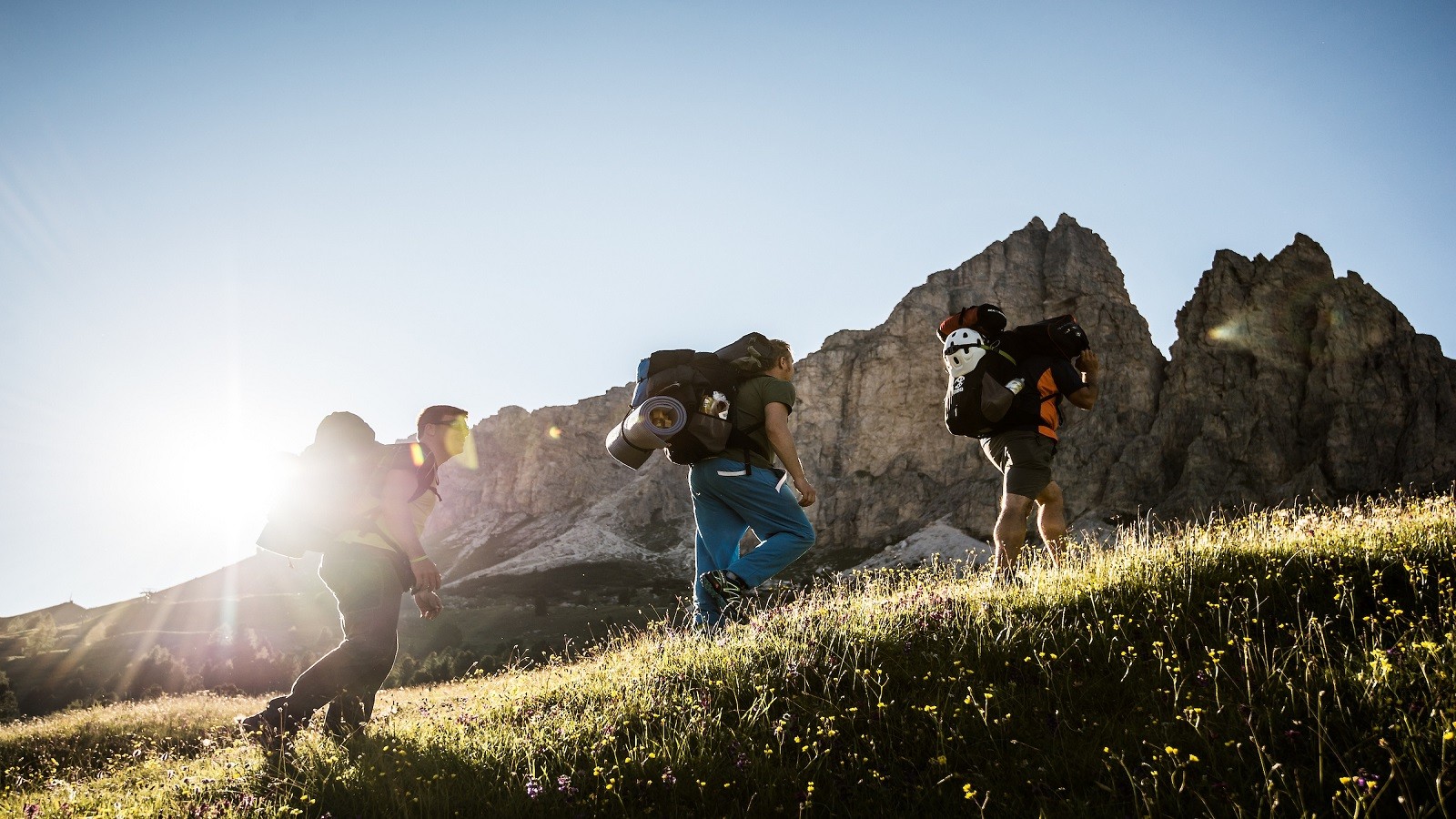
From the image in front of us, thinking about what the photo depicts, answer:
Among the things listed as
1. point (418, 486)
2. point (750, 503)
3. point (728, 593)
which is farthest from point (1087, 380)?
point (418, 486)

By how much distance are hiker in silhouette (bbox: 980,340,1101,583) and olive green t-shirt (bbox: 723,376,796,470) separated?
1924 millimetres

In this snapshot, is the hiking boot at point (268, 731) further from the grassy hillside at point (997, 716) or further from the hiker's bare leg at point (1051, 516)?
the hiker's bare leg at point (1051, 516)

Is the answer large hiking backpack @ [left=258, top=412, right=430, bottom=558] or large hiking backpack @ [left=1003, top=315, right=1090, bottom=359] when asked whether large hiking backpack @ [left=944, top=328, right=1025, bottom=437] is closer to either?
large hiking backpack @ [left=1003, top=315, right=1090, bottom=359]

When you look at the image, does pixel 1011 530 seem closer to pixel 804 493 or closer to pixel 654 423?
pixel 804 493

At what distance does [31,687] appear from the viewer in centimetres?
3319

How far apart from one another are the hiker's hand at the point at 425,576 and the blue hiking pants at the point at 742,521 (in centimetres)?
184

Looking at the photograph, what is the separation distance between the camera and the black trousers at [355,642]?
191 inches

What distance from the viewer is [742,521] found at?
19.8ft

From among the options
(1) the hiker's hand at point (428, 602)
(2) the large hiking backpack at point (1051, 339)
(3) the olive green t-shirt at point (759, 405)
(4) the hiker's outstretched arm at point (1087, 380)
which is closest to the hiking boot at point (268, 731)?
(1) the hiker's hand at point (428, 602)

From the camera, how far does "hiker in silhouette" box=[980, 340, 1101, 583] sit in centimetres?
625

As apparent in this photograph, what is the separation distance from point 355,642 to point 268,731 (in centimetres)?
67

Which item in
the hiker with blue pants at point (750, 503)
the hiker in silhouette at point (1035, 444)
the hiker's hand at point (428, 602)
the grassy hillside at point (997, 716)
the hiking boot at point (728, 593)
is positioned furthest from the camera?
the hiker in silhouette at point (1035, 444)

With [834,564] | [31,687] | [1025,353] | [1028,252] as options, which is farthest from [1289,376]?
[31,687]

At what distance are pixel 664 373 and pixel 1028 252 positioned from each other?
15339 centimetres
